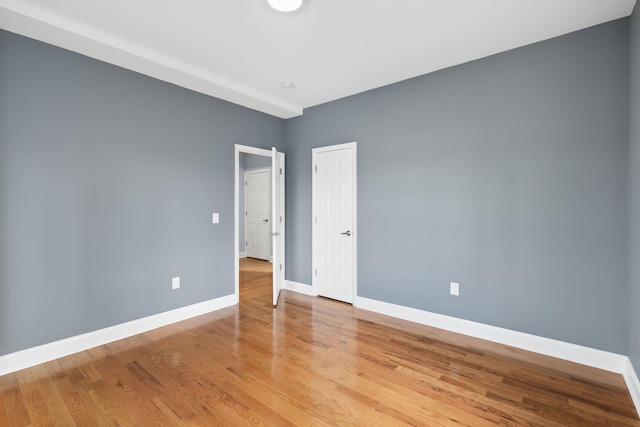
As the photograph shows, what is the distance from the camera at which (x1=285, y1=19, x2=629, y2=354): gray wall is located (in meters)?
2.44

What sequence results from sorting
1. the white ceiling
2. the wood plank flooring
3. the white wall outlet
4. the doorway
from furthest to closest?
the doorway → the white wall outlet → the white ceiling → the wood plank flooring

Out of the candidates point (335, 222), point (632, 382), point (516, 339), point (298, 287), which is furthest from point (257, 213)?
point (632, 382)

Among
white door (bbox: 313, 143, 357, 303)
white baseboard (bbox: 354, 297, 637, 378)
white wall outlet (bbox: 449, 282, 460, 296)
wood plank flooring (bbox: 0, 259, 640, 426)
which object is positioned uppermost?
white door (bbox: 313, 143, 357, 303)

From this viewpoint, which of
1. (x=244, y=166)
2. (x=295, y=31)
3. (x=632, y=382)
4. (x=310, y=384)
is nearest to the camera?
(x=632, y=382)

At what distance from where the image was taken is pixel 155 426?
5.98 ft

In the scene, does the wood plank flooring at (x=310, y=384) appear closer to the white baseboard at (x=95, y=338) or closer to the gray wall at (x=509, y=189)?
the white baseboard at (x=95, y=338)

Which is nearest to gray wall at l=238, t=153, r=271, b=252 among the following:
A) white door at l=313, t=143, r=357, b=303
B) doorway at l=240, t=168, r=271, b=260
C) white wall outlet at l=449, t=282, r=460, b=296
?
doorway at l=240, t=168, r=271, b=260

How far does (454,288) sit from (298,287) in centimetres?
233

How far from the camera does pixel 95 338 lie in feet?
9.24

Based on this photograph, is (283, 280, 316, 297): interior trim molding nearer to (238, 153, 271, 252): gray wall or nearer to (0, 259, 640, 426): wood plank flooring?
(0, 259, 640, 426): wood plank flooring

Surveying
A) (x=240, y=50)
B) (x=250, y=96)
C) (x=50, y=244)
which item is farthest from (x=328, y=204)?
(x=50, y=244)

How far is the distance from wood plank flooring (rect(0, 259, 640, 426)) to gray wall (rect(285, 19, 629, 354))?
19.1 inches

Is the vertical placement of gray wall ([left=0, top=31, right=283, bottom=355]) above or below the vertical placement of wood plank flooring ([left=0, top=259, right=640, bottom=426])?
above

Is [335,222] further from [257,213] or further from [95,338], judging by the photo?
[257,213]
